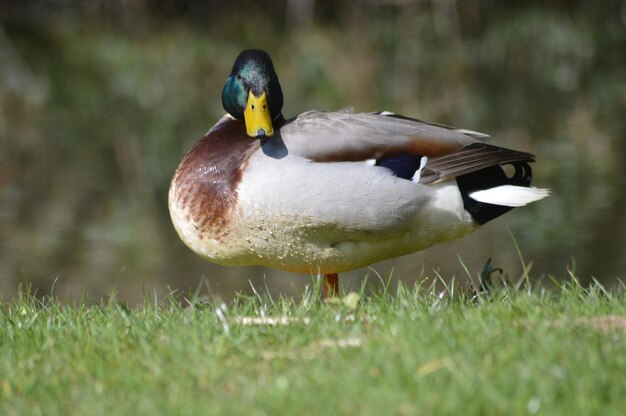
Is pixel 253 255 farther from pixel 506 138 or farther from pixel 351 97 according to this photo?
pixel 351 97

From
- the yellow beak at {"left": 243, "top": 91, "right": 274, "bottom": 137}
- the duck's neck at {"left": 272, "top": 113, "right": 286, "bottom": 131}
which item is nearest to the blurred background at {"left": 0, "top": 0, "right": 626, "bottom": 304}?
the yellow beak at {"left": 243, "top": 91, "right": 274, "bottom": 137}

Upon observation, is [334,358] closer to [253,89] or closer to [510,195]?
[510,195]

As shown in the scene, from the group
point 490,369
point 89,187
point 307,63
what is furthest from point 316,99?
point 490,369

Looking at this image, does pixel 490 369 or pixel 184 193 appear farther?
pixel 184 193

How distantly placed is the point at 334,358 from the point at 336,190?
1.43 metres

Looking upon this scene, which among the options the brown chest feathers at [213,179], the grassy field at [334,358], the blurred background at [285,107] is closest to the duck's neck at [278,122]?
the brown chest feathers at [213,179]

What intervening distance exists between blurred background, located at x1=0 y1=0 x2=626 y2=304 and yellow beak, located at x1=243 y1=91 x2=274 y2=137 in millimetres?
699

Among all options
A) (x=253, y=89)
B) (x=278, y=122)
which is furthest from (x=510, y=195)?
(x=253, y=89)

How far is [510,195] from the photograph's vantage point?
4.61 metres

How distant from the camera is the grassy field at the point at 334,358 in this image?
2.71 meters

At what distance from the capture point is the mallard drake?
442 cm

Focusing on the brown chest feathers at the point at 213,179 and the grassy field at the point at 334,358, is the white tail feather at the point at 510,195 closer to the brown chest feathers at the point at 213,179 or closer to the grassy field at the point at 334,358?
the grassy field at the point at 334,358

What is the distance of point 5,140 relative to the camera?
42.3ft

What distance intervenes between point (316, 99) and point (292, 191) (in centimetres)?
884
